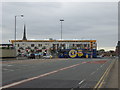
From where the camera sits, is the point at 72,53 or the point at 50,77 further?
the point at 72,53

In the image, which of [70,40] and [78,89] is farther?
[70,40]

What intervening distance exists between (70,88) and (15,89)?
2738 millimetres

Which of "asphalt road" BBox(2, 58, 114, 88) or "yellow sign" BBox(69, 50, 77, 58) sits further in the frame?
→ "yellow sign" BBox(69, 50, 77, 58)

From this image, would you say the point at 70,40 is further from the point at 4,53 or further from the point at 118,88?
the point at 118,88

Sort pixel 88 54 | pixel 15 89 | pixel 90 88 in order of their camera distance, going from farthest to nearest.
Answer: pixel 88 54
pixel 90 88
pixel 15 89

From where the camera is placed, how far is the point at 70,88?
1315 cm

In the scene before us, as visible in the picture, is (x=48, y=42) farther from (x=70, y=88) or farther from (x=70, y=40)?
(x=70, y=88)

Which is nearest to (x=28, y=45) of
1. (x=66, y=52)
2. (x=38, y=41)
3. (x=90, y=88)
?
(x=38, y=41)

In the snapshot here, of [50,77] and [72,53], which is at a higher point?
[72,53]

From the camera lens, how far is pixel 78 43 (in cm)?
16550

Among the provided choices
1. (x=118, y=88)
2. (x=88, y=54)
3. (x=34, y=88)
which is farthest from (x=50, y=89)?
(x=88, y=54)

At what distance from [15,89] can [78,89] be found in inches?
120

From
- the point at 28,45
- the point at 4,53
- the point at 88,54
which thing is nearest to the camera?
the point at 4,53

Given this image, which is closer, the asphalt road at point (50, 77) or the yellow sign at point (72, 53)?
the asphalt road at point (50, 77)
